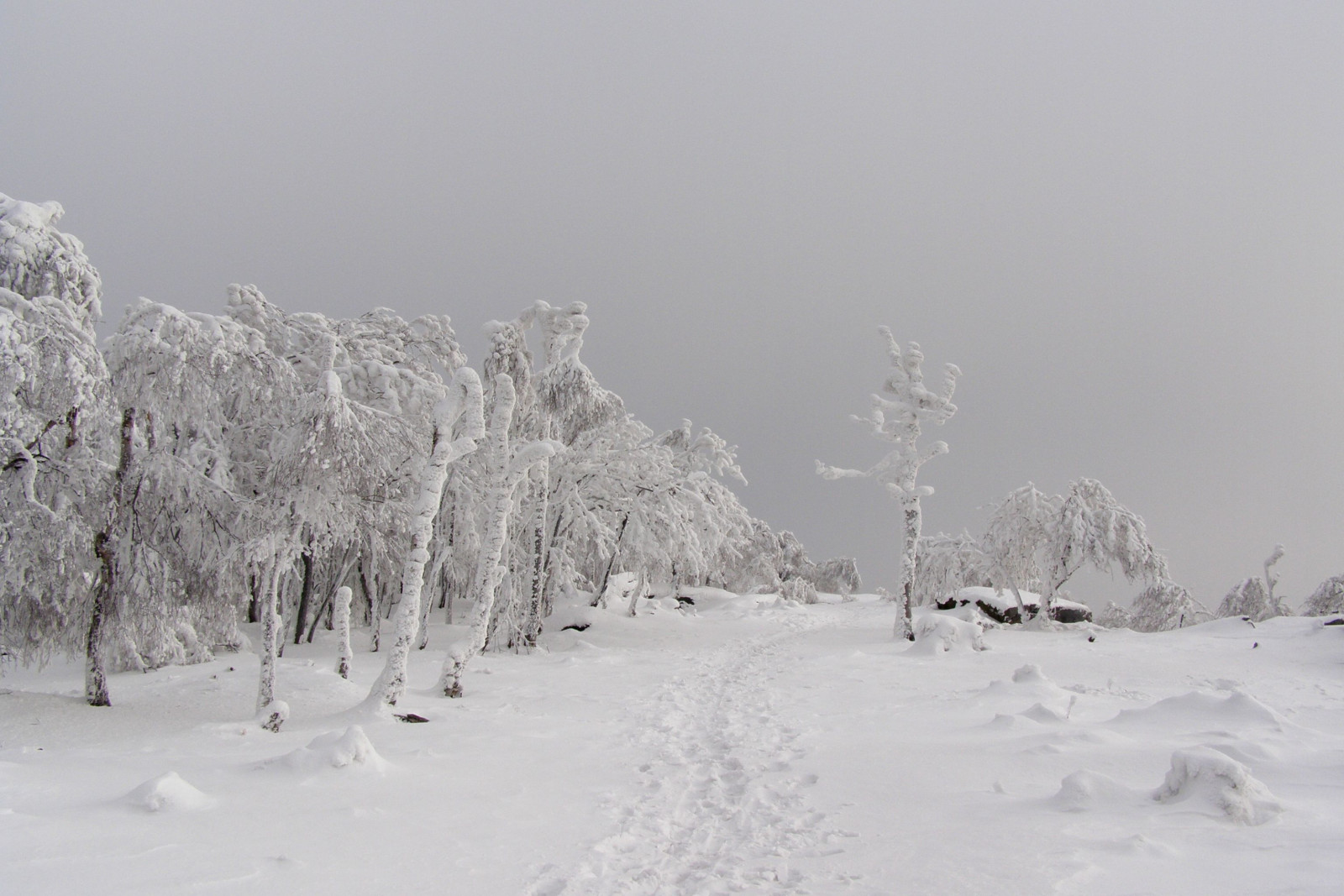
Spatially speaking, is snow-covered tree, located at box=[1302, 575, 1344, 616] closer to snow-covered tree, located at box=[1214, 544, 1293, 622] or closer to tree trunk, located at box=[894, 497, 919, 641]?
snow-covered tree, located at box=[1214, 544, 1293, 622]

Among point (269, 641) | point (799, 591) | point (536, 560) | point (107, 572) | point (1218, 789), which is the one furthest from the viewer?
point (799, 591)

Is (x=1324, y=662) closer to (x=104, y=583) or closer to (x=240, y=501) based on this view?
(x=240, y=501)

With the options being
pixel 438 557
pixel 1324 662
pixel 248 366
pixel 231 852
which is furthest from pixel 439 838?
pixel 1324 662

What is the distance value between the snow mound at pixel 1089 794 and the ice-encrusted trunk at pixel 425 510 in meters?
8.47

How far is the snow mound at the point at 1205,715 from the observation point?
23.6 feet

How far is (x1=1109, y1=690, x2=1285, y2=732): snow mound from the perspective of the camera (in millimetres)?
7207

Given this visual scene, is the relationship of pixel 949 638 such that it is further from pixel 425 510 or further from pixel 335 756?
pixel 335 756

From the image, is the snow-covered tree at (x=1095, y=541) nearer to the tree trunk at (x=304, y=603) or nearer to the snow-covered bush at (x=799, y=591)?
the snow-covered bush at (x=799, y=591)

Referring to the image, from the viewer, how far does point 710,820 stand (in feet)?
18.0

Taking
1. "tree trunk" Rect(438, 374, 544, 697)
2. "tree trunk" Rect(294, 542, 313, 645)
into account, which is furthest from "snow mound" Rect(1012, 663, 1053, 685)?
"tree trunk" Rect(294, 542, 313, 645)

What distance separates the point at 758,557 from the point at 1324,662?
32124 mm

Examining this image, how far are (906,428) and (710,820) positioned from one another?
17648 mm

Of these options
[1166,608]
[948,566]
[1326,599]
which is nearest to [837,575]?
[948,566]

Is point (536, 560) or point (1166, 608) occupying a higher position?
point (536, 560)
